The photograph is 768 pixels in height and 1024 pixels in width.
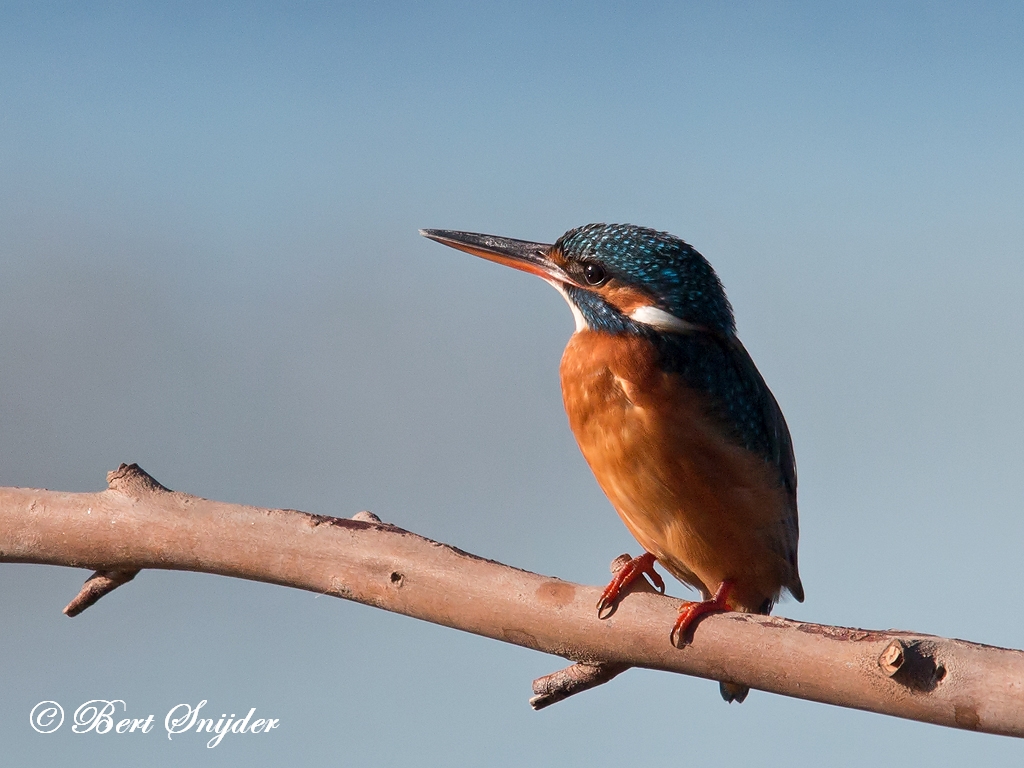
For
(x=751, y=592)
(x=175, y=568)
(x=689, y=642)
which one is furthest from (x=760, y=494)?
(x=175, y=568)

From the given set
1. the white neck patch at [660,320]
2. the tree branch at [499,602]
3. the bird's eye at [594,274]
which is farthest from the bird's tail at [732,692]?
the bird's eye at [594,274]

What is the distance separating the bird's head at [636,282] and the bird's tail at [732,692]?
739mm

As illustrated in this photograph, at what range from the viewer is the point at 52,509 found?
1799mm

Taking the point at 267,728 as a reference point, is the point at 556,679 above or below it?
above

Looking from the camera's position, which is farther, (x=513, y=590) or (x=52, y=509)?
(x=52, y=509)

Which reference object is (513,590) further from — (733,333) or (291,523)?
(733,333)

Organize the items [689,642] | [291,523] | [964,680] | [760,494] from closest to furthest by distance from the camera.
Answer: [964,680]
[689,642]
[291,523]
[760,494]

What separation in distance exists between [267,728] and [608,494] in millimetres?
914

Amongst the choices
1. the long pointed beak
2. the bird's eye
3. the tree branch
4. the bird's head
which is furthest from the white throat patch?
the tree branch

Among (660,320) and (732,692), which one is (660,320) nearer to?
(660,320)

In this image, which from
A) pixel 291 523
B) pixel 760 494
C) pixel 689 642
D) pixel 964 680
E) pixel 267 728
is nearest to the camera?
pixel 964 680

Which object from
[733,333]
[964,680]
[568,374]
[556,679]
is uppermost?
[733,333]

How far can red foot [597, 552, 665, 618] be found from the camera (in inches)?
66.1

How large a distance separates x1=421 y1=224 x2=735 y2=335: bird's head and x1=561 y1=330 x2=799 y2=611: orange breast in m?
0.08
